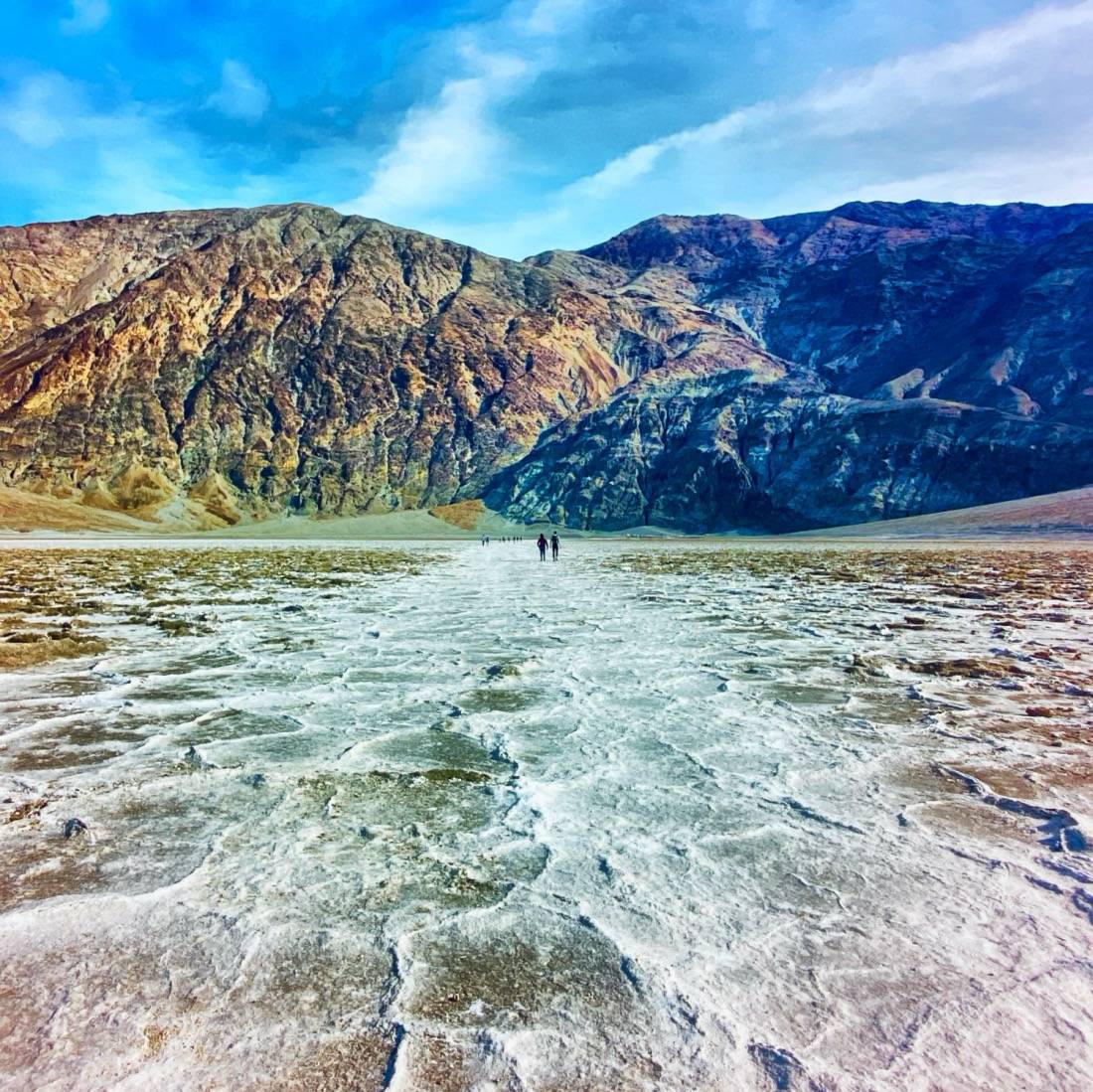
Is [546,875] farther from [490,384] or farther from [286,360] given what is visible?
[286,360]

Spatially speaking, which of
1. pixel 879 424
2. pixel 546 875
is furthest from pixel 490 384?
pixel 546 875

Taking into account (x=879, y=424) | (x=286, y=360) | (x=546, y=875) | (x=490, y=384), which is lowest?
(x=546, y=875)

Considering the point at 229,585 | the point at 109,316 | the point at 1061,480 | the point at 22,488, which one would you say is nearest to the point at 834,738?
the point at 229,585

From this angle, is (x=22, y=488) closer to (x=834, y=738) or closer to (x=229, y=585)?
(x=229, y=585)

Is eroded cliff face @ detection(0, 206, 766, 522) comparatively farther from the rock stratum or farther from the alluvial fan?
the alluvial fan

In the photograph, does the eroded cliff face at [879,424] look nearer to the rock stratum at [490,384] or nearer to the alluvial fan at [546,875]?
the rock stratum at [490,384]

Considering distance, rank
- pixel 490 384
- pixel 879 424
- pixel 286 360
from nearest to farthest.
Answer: pixel 879 424 < pixel 286 360 < pixel 490 384

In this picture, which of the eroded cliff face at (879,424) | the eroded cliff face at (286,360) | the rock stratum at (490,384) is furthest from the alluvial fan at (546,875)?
the eroded cliff face at (286,360)
